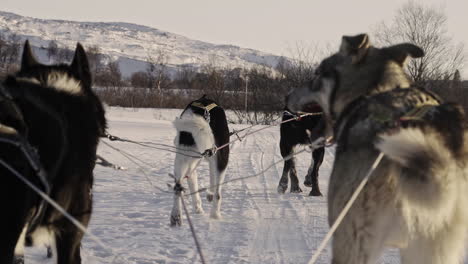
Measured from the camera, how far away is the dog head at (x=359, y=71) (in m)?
3.33

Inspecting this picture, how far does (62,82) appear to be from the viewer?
11.1 ft

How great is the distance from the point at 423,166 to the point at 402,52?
1260mm

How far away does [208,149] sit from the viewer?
6.61 metres

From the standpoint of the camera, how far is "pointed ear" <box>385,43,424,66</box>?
11.4 ft

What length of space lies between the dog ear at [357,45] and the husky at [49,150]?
198cm

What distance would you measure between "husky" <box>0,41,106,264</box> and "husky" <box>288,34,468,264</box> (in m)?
1.71

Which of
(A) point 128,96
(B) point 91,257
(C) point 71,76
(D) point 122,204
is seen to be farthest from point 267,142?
(A) point 128,96

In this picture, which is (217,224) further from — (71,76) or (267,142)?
(267,142)

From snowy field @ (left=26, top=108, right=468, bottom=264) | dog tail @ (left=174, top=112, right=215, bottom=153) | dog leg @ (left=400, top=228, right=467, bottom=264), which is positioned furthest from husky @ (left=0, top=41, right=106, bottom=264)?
dog tail @ (left=174, top=112, right=215, bottom=153)

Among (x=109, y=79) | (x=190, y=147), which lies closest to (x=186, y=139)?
(x=190, y=147)

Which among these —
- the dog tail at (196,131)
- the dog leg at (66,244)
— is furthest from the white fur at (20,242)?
the dog tail at (196,131)

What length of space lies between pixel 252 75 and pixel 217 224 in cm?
2696

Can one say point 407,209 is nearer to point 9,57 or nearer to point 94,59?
point 94,59

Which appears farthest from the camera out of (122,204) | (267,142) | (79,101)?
(267,142)
